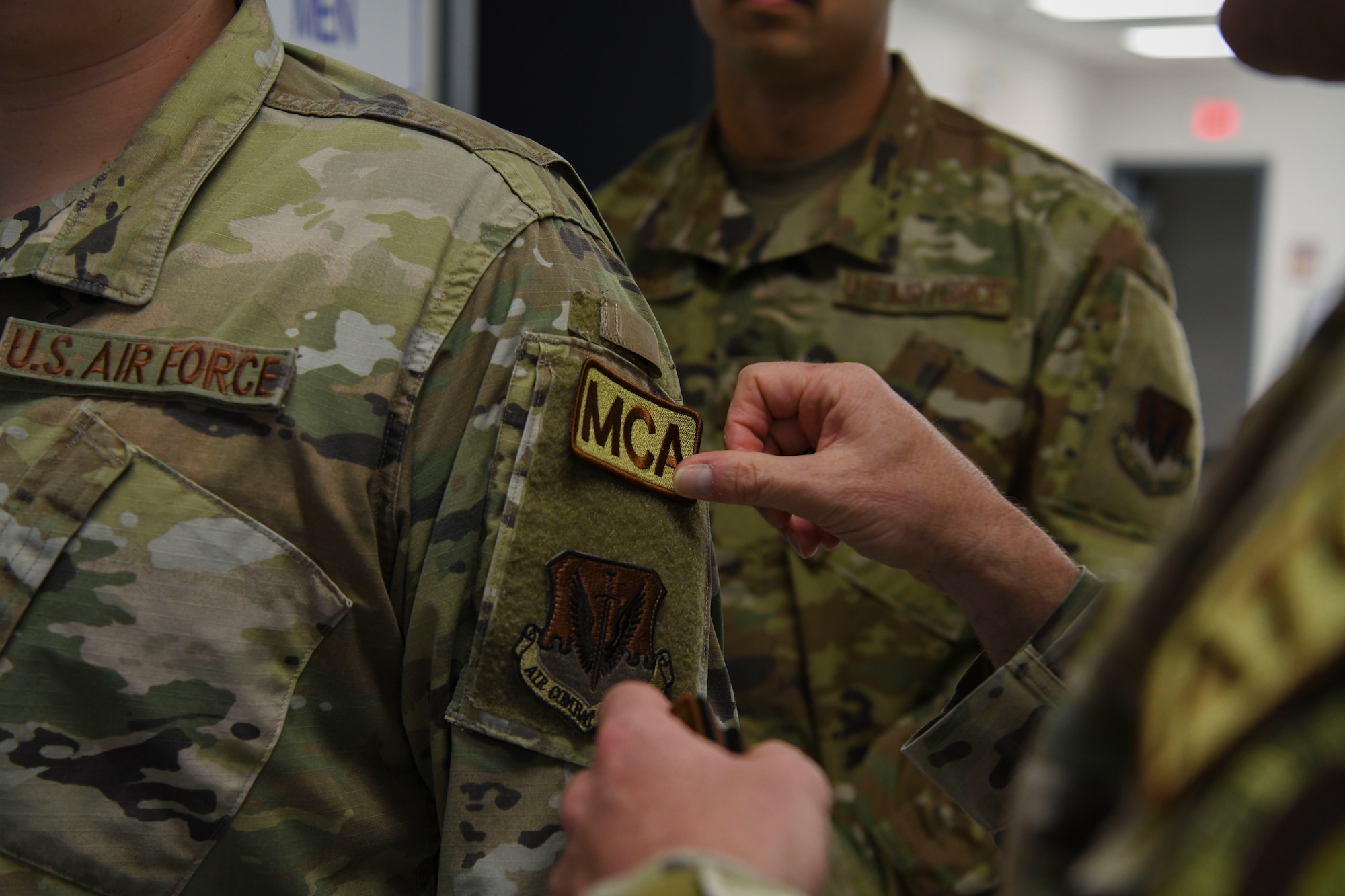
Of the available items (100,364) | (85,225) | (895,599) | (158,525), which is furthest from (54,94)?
(895,599)

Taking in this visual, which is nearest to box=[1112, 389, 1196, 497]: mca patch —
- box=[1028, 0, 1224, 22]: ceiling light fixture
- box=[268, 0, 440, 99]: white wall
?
box=[268, 0, 440, 99]: white wall

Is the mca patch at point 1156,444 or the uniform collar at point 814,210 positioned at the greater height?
the uniform collar at point 814,210

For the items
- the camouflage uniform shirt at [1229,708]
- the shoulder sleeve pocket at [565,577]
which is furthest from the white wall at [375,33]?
the camouflage uniform shirt at [1229,708]

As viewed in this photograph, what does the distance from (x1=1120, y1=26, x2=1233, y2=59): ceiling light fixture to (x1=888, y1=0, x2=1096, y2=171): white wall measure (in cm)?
49

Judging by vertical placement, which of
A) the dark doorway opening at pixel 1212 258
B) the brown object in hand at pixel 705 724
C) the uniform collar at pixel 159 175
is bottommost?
the dark doorway opening at pixel 1212 258

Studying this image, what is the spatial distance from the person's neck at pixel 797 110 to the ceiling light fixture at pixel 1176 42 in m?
5.51

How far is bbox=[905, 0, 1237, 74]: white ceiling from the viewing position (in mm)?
5961

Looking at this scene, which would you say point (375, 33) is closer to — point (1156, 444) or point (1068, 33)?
Result: point (1156, 444)

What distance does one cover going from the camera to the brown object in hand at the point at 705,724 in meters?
0.55

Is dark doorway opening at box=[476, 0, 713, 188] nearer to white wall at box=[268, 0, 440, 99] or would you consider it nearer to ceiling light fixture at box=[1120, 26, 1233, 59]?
white wall at box=[268, 0, 440, 99]

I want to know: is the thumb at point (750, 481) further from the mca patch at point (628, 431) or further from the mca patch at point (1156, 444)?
the mca patch at point (1156, 444)

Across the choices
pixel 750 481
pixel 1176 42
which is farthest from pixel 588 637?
pixel 1176 42

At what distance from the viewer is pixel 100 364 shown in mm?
736

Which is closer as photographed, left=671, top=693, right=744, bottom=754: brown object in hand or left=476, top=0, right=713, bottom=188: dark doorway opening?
left=671, top=693, right=744, bottom=754: brown object in hand
